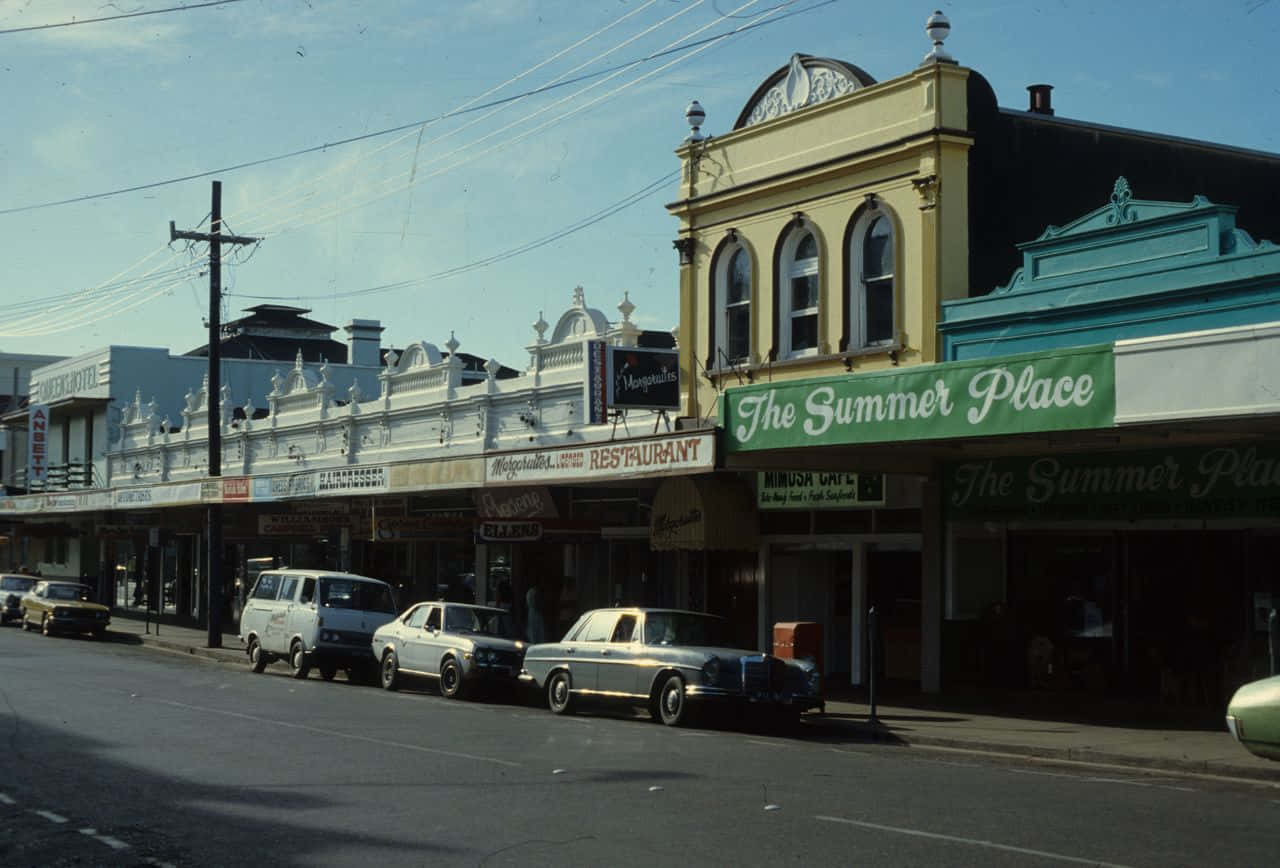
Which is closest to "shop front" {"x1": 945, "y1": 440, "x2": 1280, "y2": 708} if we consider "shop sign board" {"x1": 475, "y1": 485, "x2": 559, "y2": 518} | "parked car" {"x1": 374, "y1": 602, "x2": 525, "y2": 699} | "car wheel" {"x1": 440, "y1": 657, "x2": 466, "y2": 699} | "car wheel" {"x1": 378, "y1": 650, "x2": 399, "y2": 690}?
"parked car" {"x1": 374, "y1": 602, "x2": 525, "y2": 699}

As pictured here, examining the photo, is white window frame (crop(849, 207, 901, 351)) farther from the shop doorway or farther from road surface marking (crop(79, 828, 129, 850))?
road surface marking (crop(79, 828, 129, 850))

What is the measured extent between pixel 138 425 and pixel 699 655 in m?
39.1

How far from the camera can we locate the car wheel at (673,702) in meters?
19.1

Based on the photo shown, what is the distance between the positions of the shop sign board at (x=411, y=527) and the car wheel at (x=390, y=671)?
28.0 feet

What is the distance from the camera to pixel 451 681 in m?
23.8

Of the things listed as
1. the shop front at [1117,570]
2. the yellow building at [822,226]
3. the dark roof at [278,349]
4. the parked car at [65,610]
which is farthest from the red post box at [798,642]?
the dark roof at [278,349]

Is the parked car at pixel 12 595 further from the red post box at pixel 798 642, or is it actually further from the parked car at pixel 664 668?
the red post box at pixel 798 642

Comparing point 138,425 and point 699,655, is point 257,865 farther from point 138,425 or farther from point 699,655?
point 138,425

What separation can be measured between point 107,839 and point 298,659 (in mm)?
17511

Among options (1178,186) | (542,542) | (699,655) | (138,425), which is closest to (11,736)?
(699,655)

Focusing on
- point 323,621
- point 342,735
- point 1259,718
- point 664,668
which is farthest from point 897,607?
point 1259,718

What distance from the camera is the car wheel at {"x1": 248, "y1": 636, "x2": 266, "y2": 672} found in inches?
1164

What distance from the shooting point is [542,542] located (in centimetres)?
3216

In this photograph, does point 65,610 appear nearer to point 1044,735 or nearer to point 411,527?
point 411,527
